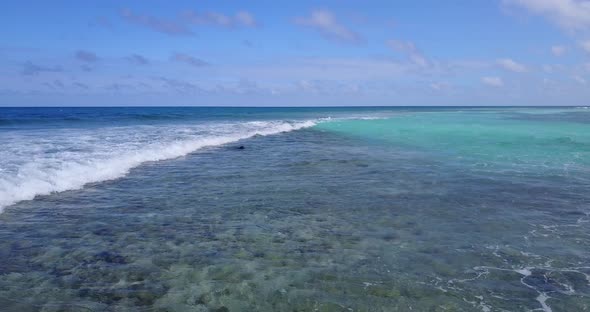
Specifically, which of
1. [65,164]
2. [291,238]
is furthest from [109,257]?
[65,164]

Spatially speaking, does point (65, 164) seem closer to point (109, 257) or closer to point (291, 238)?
point (109, 257)

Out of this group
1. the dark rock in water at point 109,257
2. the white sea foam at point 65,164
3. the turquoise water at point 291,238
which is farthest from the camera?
the white sea foam at point 65,164

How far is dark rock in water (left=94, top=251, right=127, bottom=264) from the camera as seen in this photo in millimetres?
6836

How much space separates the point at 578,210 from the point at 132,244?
9.71m

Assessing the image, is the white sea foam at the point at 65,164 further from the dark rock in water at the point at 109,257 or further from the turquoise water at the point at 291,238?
the dark rock in water at the point at 109,257

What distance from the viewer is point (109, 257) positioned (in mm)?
6996

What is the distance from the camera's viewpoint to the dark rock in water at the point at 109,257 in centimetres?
684

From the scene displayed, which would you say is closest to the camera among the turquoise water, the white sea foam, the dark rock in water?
the turquoise water

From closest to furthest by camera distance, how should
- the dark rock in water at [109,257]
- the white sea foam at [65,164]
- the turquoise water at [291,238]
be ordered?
1. the turquoise water at [291,238]
2. the dark rock in water at [109,257]
3. the white sea foam at [65,164]

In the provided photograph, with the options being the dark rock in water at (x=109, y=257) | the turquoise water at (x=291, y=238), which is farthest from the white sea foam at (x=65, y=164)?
the dark rock in water at (x=109, y=257)

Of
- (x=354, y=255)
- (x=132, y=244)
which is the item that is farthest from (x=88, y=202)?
(x=354, y=255)

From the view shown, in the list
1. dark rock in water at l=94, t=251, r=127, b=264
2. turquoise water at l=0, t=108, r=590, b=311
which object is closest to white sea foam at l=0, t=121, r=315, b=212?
turquoise water at l=0, t=108, r=590, b=311

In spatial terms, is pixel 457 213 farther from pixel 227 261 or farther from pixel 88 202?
pixel 88 202

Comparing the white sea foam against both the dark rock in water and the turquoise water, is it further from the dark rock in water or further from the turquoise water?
the dark rock in water
